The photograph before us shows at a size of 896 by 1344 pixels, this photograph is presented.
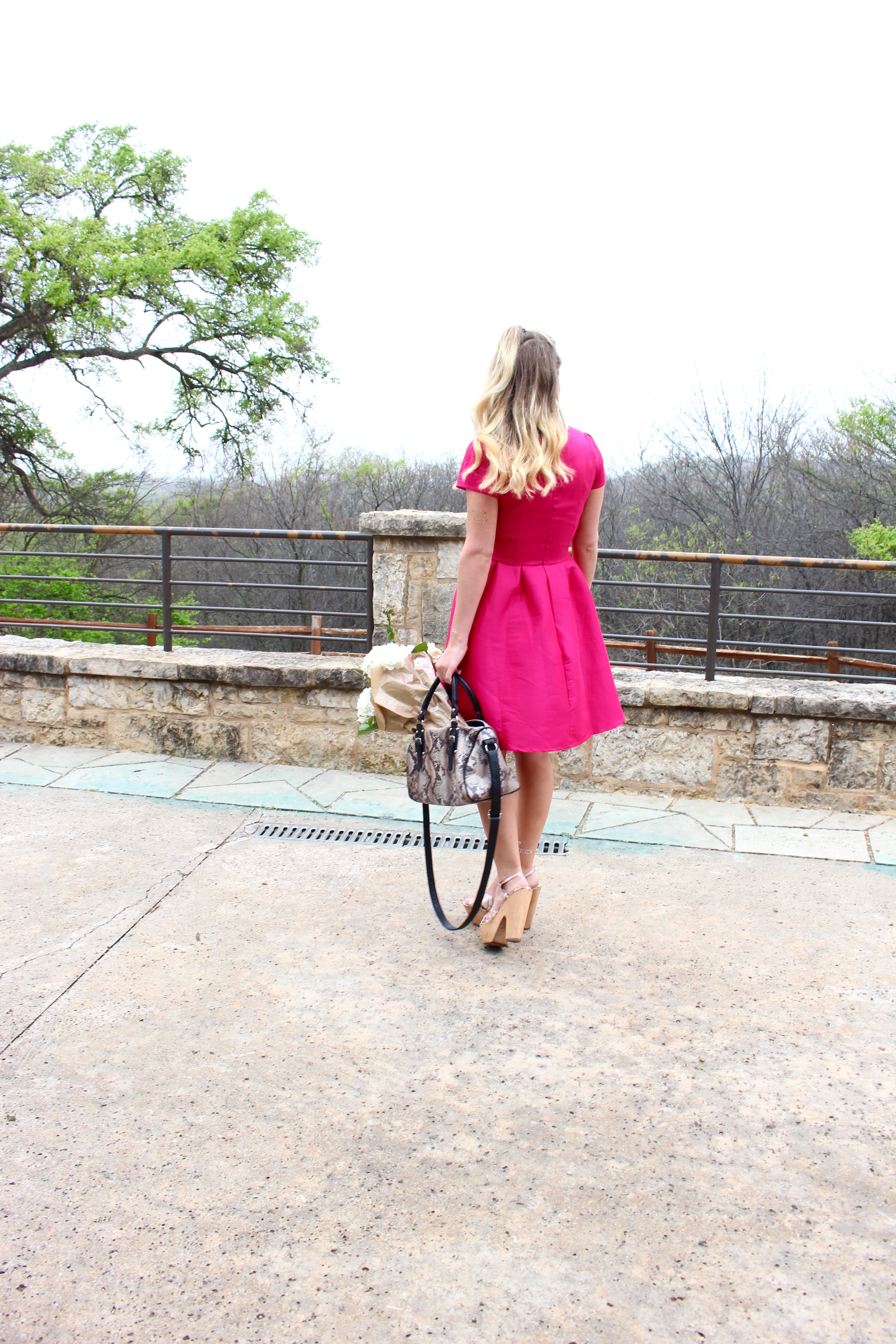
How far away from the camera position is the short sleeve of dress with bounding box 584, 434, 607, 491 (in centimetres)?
286

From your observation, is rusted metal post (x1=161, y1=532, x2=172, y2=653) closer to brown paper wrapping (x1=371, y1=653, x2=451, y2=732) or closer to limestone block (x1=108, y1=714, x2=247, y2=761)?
limestone block (x1=108, y1=714, x2=247, y2=761)

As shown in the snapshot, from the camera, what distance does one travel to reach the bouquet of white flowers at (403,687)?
2787 mm

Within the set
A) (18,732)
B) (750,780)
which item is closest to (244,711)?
(18,732)

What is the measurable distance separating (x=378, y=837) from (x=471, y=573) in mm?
1642

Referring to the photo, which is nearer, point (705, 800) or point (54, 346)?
point (705, 800)

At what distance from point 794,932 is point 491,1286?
1.81m

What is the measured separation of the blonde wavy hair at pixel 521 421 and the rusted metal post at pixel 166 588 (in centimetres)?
282

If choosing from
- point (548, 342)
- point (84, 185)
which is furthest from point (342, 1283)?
point (84, 185)

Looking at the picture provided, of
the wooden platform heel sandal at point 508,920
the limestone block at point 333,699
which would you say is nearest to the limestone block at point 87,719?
the limestone block at point 333,699

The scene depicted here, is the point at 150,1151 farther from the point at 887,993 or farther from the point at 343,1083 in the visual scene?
the point at 887,993

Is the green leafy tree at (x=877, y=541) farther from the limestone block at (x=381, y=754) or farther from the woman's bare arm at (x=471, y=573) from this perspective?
the woman's bare arm at (x=471, y=573)

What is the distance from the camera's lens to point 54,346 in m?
20.3

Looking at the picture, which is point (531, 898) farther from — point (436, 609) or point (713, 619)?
point (713, 619)

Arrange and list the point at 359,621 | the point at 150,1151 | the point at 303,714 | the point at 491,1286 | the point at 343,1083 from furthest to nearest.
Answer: the point at 359,621
the point at 303,714
the point at 343,1083
the point at 150,1151
the point at 491,1286
